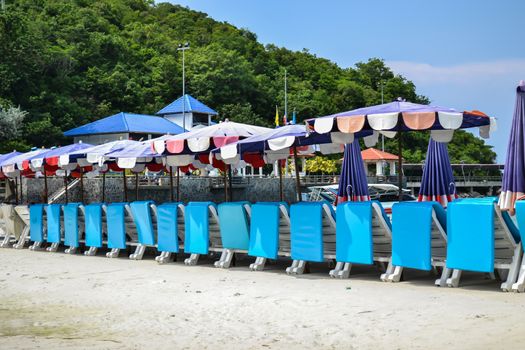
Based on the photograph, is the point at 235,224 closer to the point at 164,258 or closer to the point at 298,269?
the point at 298,269

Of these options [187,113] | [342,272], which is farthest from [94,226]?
[187,113]

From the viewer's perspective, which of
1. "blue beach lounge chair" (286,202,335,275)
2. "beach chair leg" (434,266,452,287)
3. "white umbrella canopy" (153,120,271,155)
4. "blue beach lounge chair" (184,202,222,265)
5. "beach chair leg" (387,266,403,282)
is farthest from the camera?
"white umbrella canopy" (153,120,271,155)

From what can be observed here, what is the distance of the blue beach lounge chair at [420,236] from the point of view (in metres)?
9.01

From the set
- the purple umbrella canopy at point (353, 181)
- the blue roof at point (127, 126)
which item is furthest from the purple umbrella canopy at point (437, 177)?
the blue roof at point (127, 126)

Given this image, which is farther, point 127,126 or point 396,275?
point 127,126

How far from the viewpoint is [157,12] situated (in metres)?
122

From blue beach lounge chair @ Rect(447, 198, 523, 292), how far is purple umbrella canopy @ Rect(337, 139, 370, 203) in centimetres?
456

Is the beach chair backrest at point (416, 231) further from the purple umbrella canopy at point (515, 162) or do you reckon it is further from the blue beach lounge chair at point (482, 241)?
the purple umbrella canopy at point (515, 162)

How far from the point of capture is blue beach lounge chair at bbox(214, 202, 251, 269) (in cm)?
1163

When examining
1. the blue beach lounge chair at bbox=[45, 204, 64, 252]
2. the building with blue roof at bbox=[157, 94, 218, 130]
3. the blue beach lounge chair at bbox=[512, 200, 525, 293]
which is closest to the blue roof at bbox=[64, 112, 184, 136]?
the building with blue roof at bbox=[157, 94, 218, 130]

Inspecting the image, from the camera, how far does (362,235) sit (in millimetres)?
9836

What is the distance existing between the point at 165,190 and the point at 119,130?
593 inches

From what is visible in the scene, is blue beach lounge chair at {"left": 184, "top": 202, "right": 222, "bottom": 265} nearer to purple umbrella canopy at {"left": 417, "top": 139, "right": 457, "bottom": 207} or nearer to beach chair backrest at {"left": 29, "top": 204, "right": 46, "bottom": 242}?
purple umbrella canopy at {"left": 417, "top": 139, "right": 457, "bottom": 207}

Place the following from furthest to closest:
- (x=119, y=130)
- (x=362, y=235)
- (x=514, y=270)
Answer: (x=119, y=130)
(x=362, y=235)
(x=514, y=270)
